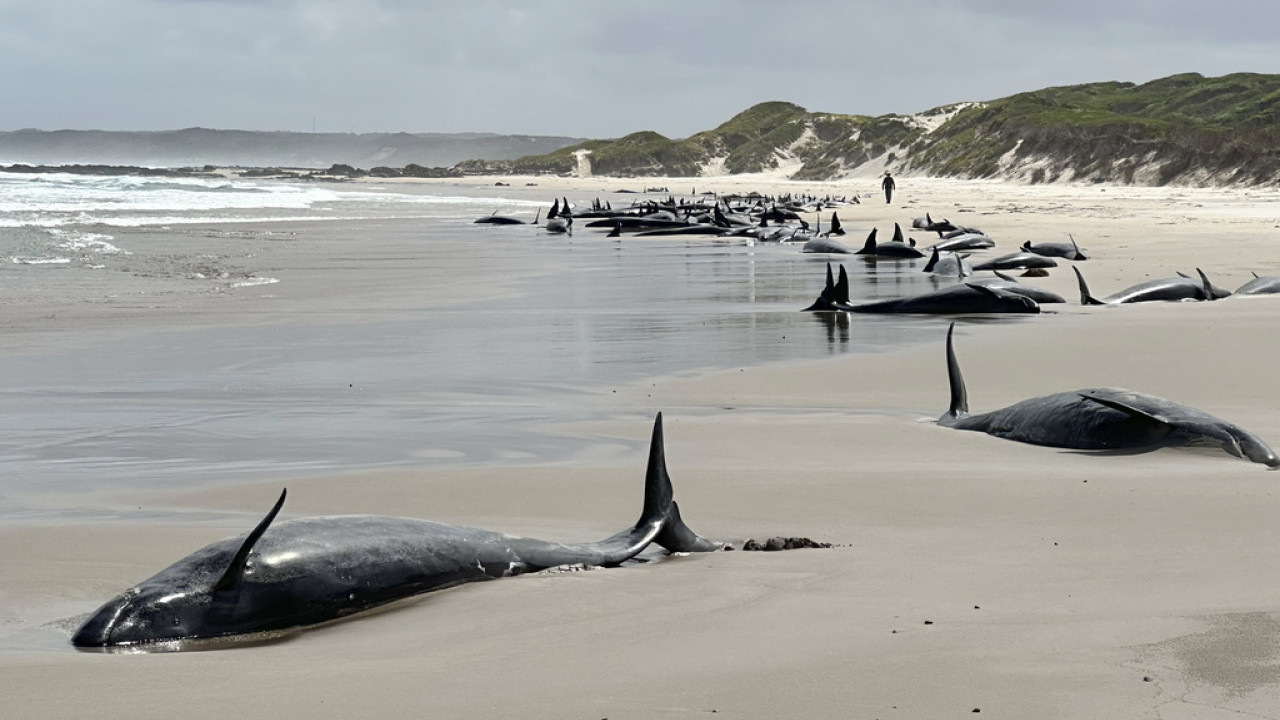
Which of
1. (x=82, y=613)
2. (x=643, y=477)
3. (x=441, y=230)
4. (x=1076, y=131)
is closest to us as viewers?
(x=82, y=613)

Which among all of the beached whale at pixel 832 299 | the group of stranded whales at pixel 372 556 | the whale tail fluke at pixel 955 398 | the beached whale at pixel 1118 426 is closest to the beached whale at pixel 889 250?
the beached whale at pixel 832 299

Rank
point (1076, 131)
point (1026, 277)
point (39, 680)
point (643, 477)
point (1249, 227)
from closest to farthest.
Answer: point (39, 680) < point (643, 477) < point (1026, 277) < point (1249, 227) < point (1076, 131)

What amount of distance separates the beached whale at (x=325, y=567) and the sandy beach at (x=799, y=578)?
0.11 meters

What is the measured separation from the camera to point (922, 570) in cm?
422

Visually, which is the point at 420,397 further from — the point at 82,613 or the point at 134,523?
the point at 82,613

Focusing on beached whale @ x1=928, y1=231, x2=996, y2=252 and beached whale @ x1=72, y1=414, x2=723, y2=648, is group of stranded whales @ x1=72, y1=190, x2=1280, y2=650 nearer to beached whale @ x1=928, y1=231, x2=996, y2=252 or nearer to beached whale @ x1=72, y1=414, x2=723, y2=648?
beached whale @ x1=72, y1=414, x2=723, y2=648

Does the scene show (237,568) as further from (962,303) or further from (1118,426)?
(962,303)

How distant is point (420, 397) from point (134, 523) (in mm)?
3186

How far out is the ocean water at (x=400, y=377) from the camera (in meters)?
6.44

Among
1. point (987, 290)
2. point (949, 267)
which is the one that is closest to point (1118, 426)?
point (987, 290)

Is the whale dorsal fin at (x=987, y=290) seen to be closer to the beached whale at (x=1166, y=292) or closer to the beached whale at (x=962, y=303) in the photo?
the beached whale at (x=962, y=303)

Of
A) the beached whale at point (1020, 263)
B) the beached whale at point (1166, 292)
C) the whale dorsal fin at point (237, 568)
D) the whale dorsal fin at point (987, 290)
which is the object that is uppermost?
the whale dorsal fin at point (237, 568)

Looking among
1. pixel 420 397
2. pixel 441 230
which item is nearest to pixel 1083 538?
pixel 420 397

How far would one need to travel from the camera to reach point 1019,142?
213ft
